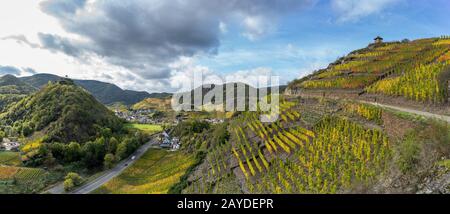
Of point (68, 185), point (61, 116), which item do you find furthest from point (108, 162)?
point (61, 116)

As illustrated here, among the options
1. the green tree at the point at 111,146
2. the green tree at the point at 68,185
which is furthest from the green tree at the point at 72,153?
the green tree at the point at 68,185

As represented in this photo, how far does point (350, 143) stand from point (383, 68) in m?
25.4

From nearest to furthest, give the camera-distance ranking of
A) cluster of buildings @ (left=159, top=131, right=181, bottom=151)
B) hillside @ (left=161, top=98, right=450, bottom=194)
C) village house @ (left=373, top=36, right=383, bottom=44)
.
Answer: hillside @ (left=161, top=98, right=450, bottom=194) → village house @ (left=373, top=36, right=383, bottom=44) → cluster of buildings @ (left=159, top=131, right=181, bottom=151)

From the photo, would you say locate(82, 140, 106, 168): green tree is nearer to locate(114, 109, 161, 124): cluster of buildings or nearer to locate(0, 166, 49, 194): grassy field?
locate(0, 166, 49, 194): grassy field

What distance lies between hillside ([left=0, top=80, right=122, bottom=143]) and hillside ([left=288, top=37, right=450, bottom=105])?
2492 inches

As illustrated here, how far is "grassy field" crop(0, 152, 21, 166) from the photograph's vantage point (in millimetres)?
51750

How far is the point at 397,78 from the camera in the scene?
28.0m

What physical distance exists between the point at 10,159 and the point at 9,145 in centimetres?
1317

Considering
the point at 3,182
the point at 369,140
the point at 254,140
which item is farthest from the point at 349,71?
the point at 3,182

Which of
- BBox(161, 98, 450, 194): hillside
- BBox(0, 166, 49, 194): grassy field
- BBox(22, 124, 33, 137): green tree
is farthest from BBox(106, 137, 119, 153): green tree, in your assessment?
BBox(161, 98, 450, 194): hillside

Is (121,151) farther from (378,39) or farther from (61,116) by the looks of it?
(378,39)

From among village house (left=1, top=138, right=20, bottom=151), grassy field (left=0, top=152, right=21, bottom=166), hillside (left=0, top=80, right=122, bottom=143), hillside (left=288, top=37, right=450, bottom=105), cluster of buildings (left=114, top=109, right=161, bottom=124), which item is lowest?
grassy field (left=0, top=152, right=21, bottom=166)

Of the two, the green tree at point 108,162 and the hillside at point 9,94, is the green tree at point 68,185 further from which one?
the hillside at point 9,94

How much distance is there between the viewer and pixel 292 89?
139ft
